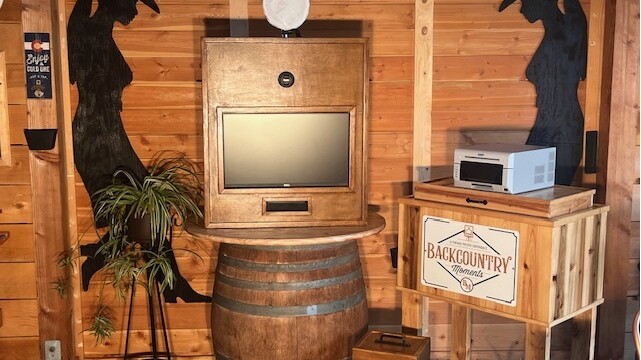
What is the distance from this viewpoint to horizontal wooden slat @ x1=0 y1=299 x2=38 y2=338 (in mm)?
3539

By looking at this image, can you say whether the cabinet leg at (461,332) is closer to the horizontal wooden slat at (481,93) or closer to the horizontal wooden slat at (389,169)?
the horizontal wooden slat at (389,169)

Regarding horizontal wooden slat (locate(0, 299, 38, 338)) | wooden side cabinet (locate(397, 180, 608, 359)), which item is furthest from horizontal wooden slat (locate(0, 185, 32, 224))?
wooden side cabinet (locate(397, 180, 608, 359))

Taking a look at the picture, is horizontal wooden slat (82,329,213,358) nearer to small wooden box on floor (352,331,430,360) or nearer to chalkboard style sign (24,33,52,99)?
small wooden box on floor (352,331,430,360)

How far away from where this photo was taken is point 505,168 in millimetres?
2875

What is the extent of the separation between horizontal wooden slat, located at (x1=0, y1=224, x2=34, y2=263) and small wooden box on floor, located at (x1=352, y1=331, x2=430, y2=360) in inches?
64.9

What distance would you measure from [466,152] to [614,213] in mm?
938

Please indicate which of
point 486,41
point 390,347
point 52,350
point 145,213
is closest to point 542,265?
point 390,347

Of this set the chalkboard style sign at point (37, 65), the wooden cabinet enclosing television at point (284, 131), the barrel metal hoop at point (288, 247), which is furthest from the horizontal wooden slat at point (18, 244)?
the barrel metal hoop at point (288, 247)

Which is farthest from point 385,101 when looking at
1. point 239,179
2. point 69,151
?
point 69,151

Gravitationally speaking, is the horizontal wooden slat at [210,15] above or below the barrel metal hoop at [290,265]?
above

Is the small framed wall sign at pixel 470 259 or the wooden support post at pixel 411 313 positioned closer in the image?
the small framed wall sign at pixel 470 259

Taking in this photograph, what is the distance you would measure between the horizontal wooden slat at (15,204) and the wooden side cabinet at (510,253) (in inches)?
69.1

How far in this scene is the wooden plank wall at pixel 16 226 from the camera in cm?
335

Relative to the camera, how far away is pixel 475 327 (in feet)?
11.9
